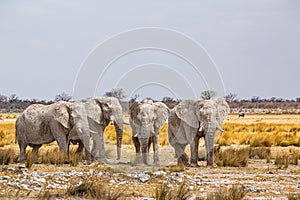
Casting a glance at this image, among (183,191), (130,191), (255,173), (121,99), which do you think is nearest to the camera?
(183,191)

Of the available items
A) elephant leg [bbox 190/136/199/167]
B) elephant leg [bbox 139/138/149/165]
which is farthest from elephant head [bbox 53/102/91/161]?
elephant leg [bbox 190/136/199/167]

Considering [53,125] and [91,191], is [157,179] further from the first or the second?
[53,125]

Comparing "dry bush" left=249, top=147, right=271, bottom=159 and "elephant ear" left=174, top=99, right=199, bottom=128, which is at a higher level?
"elephant ear" left=174, top=99, right=199, bottom=128

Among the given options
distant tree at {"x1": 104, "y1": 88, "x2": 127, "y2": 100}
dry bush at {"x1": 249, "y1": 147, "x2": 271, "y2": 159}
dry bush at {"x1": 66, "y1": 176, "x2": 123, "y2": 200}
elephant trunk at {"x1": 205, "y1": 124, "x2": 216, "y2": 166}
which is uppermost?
distant tree at {"x1": 104, "y1": 88, "x2": 127, "y2": 100}

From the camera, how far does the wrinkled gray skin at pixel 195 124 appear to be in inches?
770

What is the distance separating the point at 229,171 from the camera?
722 inches

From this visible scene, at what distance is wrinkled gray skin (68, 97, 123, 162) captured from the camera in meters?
21.7

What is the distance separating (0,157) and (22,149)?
2.29 metres

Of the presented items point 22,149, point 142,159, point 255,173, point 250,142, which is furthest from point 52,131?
point 250,142

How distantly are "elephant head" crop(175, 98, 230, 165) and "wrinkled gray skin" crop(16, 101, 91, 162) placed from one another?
126 inches

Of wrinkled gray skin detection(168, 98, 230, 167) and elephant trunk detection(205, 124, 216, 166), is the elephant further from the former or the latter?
elephant trunk detection(205, 124, 216, 166)

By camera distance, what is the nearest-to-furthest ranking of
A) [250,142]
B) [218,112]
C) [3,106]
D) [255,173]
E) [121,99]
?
[255,173] < [218,112] < [121,99] < [250,142] < [3,106]

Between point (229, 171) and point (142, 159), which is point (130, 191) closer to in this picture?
point (229, 171)

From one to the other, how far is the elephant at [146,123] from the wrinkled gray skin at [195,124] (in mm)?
549
